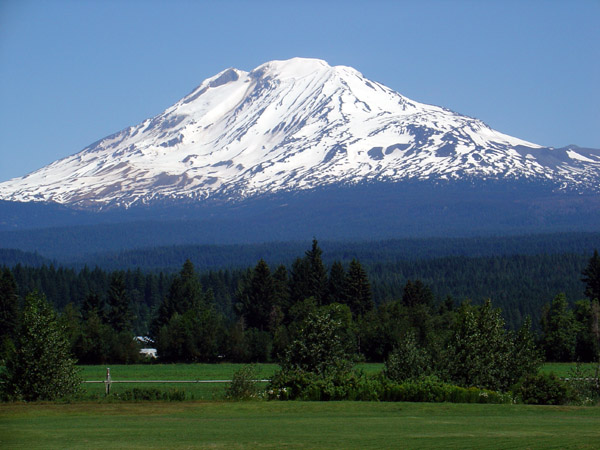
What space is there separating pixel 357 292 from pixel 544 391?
52.0m

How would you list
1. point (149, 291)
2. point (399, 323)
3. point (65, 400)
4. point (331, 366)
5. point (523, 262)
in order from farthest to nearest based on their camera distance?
point (523, 262) → point (149, 291) → point (399, 323) → point (331, 366) → point (65, 400)

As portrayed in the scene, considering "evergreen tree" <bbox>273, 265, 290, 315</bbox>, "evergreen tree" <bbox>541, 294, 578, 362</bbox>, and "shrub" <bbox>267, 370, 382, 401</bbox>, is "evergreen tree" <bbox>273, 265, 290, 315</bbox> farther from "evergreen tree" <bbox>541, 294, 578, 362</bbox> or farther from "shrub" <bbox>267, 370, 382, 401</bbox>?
"shrub" <bbox>267, 370, 382, 401</bbox>

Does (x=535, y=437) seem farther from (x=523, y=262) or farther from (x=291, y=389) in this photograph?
(x=523, y=262)

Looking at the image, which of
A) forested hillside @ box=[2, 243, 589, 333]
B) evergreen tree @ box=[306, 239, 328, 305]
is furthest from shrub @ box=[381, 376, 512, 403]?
forested hillside @ box=[2, 243, 589, 333]

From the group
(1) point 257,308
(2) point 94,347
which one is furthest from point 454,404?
(1) point 257,308

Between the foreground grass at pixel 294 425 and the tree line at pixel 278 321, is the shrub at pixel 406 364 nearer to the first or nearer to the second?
the foreground grass at pixel 294 425

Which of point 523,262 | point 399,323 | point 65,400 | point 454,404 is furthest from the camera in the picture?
point 523,262

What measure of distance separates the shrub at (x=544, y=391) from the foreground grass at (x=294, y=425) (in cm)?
222

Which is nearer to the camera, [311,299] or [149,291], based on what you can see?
[311,299]

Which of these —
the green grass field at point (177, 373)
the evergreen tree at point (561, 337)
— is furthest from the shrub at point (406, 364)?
the evergreen tree at point (561, 337)

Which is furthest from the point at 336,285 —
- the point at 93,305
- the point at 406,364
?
the point at 406,364

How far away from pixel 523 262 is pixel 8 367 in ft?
465

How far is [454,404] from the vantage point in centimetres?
3152

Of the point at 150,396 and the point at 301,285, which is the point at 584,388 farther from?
the point at 301,285
